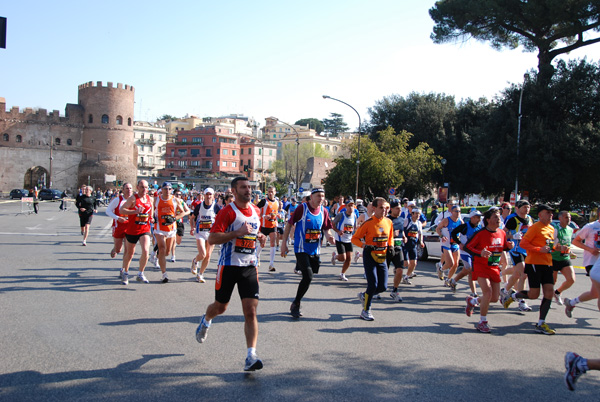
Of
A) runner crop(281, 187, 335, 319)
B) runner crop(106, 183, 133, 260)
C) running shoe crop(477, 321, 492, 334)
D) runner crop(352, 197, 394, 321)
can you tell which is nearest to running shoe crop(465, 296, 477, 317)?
running shoe crop(477, 321, 492, 334)

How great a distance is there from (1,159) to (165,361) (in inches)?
3462

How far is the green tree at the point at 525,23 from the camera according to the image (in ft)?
112

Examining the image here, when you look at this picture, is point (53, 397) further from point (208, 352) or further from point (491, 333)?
point (491, 333)

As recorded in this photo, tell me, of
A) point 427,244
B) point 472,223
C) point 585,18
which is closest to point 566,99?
point 585,18

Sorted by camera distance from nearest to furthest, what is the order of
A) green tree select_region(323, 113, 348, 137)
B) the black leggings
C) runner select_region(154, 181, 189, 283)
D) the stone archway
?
the black leggings → runner select_region(154, 181, 189, 283) → the stone archway → green tree select_region(323, 113, 348, 137)

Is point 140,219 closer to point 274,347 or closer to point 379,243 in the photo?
point 379,243

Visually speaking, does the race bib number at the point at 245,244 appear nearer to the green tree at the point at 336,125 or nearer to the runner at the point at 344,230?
the runner at the point at 344,230

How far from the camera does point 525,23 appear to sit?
37406 mm

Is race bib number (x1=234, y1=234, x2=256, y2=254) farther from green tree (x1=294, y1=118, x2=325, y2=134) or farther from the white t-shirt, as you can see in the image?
green tree (x1=294, y1=118, x2=325, y2=134)

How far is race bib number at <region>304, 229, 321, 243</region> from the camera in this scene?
8.00m

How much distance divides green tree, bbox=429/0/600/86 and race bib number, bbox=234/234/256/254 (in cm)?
3519

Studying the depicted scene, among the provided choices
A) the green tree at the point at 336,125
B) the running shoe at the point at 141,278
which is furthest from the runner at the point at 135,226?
the green tree at the point at 336,125

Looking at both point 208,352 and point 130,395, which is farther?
point 208,352

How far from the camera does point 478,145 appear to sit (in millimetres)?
38719
